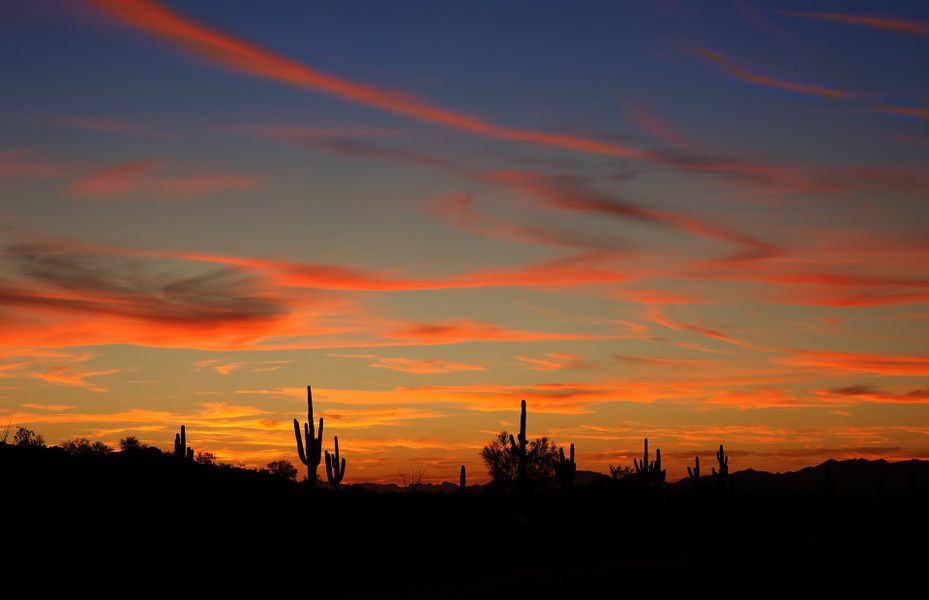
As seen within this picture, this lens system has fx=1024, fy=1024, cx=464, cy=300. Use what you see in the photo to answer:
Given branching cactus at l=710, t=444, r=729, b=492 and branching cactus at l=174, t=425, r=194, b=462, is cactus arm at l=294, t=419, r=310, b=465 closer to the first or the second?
branching cactus at l=174, t=425, r=194, b=462

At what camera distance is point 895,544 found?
2828 cm

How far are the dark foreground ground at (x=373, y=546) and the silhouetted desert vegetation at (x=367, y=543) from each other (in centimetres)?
7

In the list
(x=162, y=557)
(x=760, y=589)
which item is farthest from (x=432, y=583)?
(x=162, y=557)

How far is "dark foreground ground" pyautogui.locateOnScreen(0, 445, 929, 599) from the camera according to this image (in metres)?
19.3

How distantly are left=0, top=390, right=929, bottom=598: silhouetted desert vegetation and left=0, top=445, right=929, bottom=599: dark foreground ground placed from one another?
0.07 m

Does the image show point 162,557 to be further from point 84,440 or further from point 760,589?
point 84,440

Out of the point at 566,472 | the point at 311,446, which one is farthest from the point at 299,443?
the point at 566,472

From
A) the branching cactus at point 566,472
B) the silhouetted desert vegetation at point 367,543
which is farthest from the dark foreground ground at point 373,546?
the branching cactus at point 566,472

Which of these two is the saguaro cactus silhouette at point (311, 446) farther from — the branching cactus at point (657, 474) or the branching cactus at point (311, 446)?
A: the branching cactus at point (657, 474)

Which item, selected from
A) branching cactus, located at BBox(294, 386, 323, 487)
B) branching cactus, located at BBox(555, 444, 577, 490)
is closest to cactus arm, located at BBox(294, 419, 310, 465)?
branching cactus, located at BBox(294, 386, 323, 487)

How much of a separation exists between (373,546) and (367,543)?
63 centimetres

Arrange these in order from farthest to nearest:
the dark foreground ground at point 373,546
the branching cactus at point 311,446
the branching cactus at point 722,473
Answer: the branching cactus at point 722,473 < the branching cactus at point 311,446 < the dark foreground ground at point 373,546

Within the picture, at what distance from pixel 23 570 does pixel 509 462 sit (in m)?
67.8

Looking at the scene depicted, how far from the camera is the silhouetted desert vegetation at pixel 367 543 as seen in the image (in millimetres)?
19594
